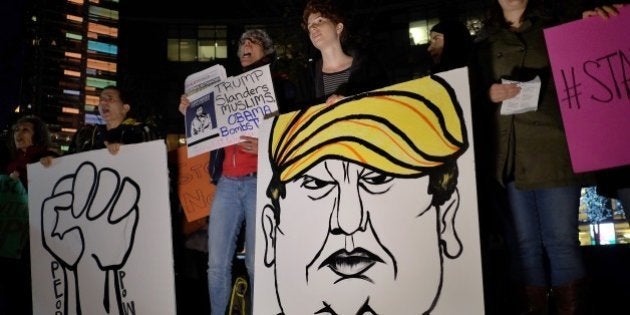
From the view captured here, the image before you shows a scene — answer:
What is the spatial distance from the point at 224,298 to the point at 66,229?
1.22m

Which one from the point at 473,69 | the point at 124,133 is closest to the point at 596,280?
the point at 473,69

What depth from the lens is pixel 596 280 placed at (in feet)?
10.9

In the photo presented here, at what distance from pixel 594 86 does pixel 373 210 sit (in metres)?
1.14

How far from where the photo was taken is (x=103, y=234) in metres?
3.32

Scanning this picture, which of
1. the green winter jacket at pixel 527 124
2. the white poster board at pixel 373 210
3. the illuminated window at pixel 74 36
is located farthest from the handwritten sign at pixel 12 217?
the illuminated window at pixel 74 36

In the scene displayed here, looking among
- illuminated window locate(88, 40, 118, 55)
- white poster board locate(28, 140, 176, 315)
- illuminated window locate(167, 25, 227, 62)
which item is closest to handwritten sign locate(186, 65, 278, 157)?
white poster board locate(28, 140, 176, 315)

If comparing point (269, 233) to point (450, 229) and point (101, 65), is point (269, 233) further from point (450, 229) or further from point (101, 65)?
point (101, 65)

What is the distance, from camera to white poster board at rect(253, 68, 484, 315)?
2.13m

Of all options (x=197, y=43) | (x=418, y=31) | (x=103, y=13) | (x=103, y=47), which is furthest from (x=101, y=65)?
(x=418, y=31)

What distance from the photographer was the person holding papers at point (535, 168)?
7.84 feet

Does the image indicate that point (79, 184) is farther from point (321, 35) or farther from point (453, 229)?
point (453, 229)

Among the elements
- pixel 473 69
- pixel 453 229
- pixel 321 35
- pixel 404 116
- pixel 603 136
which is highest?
pixel 321 35

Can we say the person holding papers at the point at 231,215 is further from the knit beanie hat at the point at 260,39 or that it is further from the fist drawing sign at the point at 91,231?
the fist drawing sign at the point at 91,231

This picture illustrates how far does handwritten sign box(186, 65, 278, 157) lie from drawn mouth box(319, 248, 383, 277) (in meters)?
1.07
